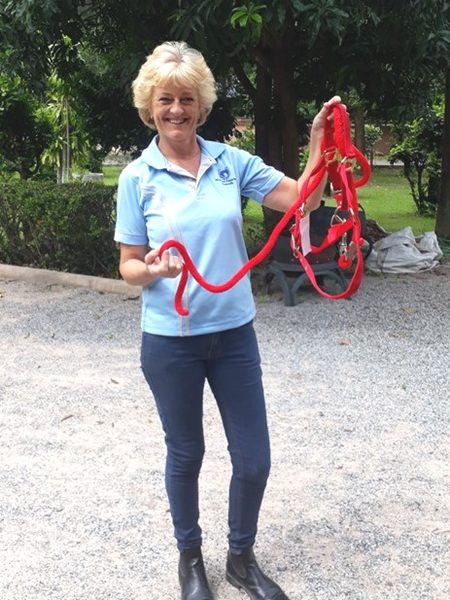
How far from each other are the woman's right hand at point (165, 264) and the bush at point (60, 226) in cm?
603

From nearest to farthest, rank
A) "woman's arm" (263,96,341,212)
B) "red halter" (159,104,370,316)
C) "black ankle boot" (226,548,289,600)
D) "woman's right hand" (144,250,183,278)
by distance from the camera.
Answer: "woman's right hand" (144,250,183,278), "red halter" (159,104,370,316), "woman's arm" (263,96,341,212), "black ankle boot" (226,548,289,600)

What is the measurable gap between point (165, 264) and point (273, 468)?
75.1 inches

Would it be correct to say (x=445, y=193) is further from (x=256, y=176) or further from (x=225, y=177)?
(x=225, y=177)

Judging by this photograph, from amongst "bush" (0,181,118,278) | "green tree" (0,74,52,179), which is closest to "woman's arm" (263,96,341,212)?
"bush" (0,181,118,278)

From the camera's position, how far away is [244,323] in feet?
8.18

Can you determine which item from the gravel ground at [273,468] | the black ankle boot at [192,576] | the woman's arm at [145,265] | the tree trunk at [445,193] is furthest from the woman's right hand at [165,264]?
the tree trunk at [445,193]

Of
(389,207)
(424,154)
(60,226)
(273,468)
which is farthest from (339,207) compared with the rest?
(389,207)

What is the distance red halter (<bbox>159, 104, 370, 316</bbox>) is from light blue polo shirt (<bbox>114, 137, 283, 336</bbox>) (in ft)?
0.16

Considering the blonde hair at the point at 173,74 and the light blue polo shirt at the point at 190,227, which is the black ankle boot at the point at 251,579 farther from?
the blonde hair at the point at 173,74

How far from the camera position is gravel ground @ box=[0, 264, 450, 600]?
2.95 m

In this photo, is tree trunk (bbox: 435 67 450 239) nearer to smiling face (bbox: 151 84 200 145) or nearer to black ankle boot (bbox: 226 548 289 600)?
black ankle boot (bbox: 226 548 289 600)

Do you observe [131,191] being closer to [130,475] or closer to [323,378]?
[130,475]

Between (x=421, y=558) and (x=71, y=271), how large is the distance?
6.18 m

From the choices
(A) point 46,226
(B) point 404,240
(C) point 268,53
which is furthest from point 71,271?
(B) point 404,240
